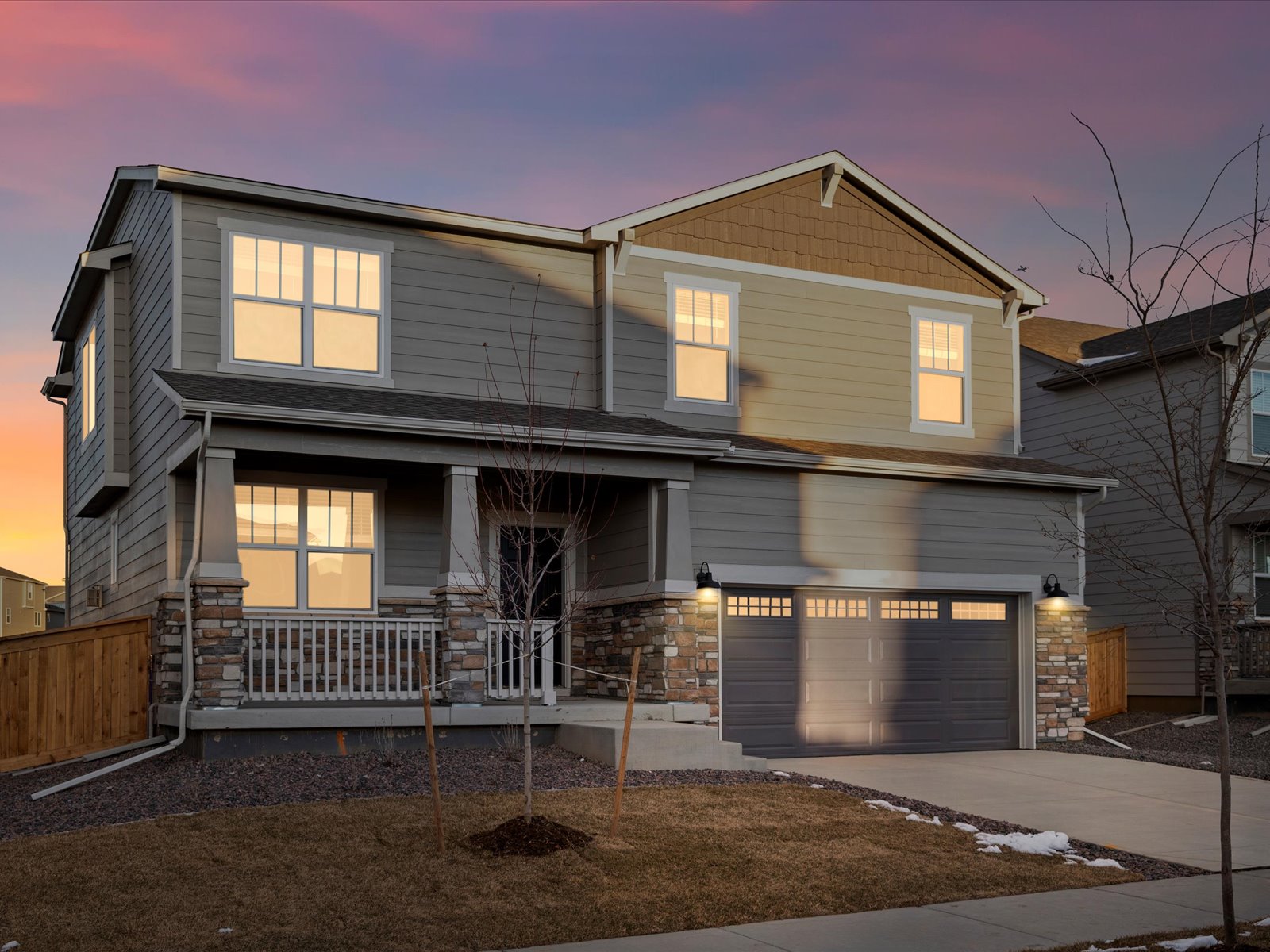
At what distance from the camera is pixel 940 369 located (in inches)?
722

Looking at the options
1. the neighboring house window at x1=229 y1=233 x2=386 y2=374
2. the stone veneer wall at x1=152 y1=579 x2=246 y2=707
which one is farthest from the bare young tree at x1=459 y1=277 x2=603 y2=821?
the stone veneer wall at x1=152 y1=579 x2=246 y2=707

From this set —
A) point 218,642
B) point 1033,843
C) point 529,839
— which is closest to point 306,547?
point 218,642

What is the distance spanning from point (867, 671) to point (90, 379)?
1256 centimetres

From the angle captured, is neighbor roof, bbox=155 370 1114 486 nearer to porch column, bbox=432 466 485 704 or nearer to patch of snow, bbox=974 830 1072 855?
porch column, bbox=432 466 485 704

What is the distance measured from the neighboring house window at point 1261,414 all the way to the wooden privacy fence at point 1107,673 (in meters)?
3.81

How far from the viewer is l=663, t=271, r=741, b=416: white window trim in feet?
53.7

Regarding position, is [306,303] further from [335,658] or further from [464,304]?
[335,658]

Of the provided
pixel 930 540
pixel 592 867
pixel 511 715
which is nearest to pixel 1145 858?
pixel 592 867

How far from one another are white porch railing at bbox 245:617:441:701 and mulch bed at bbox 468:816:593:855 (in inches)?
150

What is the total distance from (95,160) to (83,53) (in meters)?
2.95

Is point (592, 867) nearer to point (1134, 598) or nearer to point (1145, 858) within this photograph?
point (1145, 858)

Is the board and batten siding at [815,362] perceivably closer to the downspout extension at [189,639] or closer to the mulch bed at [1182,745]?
the mulch bed at [1182,745]

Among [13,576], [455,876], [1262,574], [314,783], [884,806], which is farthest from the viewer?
[13,576]

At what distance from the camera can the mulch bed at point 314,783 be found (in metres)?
9.96
